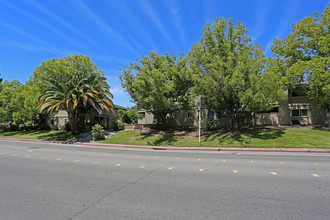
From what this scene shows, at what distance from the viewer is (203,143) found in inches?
600

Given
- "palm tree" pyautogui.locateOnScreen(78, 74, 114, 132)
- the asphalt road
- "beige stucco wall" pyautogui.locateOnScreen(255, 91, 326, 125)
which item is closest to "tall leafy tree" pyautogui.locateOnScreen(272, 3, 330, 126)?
"beige stucco wall" pyautogui.locateOnScreen(255, 91, 326, 125)

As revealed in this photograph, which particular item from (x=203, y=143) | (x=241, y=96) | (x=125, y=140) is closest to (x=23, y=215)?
(x=203, y=143)

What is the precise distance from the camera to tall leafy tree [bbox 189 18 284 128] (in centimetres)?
1420

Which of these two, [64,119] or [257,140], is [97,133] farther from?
[64,119]

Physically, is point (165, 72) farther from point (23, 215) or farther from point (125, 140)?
point (23, 215)

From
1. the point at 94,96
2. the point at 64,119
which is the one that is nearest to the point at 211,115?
the point at 94,96

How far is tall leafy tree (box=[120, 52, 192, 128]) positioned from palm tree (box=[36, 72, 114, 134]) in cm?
399

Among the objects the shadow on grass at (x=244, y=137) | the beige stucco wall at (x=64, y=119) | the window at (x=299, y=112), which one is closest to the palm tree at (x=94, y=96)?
the beige stucco wall at (x=64, y=119)

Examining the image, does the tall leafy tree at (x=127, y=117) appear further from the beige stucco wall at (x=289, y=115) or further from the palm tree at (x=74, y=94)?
the beige stucco wall at (x=289, y=115)

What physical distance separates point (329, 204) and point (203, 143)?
11.6 meters

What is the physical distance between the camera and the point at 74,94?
847 inches

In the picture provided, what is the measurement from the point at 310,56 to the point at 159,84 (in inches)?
654

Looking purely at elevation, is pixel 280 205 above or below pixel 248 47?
below

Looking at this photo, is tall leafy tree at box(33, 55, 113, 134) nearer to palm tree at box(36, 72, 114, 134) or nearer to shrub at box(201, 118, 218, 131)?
palm tree at box(36, 72, 114, 134)
